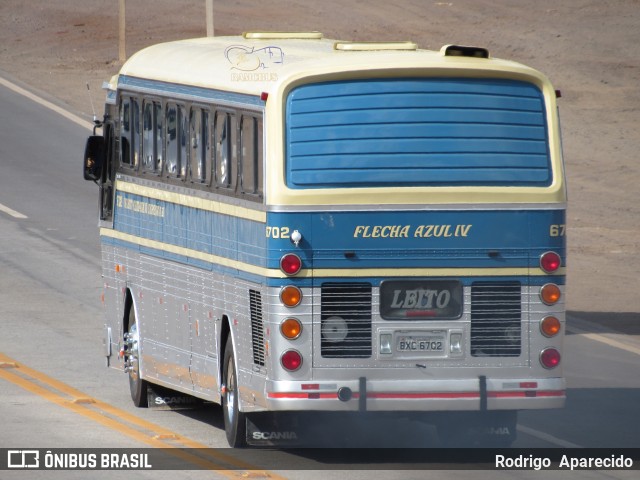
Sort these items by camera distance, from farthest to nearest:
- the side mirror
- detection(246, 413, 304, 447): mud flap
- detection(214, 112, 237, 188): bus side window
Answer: the side mirror → detection(214, 112, 237, 188): bus side window → detection(246, 413, 304, 447): mud flap

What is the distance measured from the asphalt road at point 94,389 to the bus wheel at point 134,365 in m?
0.17

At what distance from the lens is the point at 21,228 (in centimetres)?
2862

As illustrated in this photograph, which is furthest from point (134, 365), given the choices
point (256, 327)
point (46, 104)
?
point (46, 104)

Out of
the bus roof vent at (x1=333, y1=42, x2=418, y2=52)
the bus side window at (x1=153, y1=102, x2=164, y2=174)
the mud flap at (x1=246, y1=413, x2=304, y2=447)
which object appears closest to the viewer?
the mud flap at (x1=246, y1=413, x2=304, y2=447)

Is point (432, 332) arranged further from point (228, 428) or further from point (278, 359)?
point (228, 428)

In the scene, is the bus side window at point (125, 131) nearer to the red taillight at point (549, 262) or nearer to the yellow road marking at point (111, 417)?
the yellow road marking at point (111, 417)

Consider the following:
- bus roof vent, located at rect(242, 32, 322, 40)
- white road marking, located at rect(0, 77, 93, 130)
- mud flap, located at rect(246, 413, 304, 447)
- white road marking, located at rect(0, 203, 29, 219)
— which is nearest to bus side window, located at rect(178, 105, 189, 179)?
bus roof vent, located at rect(242, 32, 322, 40)

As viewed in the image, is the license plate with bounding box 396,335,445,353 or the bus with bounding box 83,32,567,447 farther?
the license plate with bounding box 396,335,445,353

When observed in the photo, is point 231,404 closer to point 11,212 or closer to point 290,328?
point 290,328

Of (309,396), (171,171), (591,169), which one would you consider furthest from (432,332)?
(591,169)

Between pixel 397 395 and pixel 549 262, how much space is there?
157cm

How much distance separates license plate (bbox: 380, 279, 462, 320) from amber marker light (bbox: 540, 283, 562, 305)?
25.7 inches

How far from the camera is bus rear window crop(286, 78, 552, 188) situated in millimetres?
13195

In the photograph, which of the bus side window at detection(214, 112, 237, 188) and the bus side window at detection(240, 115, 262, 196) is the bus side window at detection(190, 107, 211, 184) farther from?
the bus side window at detection(240, 115, 262, 196)
